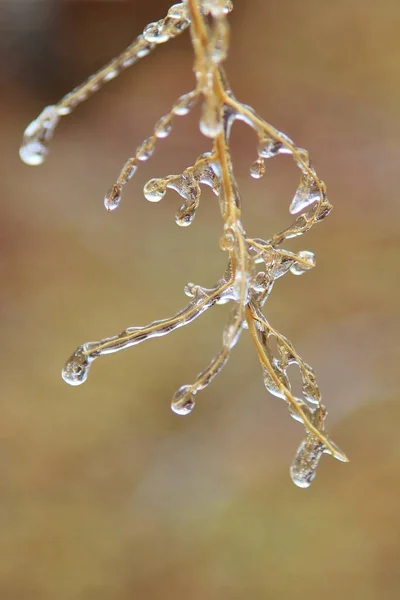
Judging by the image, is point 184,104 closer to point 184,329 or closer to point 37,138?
point 37,138

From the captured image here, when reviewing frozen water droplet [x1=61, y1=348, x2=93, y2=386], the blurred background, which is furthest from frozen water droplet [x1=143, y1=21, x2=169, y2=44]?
the blurred background

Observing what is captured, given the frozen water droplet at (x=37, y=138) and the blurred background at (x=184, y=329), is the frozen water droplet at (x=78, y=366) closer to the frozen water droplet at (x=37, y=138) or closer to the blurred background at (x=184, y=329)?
the frozen water droplet at (x=37, y=138)

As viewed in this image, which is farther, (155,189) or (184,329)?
(184,329)

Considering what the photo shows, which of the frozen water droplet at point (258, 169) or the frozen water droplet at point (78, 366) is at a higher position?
the frozen water droplet at point (258, 169)

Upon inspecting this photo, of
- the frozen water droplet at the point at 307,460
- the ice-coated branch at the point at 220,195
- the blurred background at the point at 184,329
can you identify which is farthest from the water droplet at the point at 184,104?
the blurred background at the point at 184,329

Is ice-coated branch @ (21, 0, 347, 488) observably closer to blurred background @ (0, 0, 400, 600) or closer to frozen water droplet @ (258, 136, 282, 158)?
frozen water droplet @ (258, 136, 282, 158)

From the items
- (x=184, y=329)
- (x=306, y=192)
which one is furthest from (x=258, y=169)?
(x=184, y=329)

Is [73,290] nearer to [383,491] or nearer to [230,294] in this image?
[383,491]

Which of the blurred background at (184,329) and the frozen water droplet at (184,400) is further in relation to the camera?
the blurred background at (184,329)

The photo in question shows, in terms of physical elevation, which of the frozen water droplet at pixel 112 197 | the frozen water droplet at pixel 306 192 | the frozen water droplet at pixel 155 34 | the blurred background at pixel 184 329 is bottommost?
the frozen water droplet at pixel 306 192
